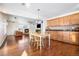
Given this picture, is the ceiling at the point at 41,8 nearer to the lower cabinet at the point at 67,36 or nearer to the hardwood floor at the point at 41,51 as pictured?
the lower cabinet at the point at 67,36

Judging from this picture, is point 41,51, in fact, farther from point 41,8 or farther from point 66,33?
point 41,8

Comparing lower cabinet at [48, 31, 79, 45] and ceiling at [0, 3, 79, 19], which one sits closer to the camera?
ceiling at [0, 3, 79, 19]

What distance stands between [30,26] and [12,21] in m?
2.99

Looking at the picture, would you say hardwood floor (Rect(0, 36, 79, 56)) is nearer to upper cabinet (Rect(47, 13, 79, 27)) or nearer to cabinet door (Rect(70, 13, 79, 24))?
cabinet door (Rect(70, 13, 79, 24))

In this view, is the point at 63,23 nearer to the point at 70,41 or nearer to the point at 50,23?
the point at 70,41

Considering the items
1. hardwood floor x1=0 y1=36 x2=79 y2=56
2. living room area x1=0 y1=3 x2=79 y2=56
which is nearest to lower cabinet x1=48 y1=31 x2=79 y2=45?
living room area x1=0 y1=3 x2=79 y2=56

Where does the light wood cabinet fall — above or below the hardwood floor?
above

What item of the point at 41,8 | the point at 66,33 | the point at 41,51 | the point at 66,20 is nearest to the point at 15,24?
the point at 41,8

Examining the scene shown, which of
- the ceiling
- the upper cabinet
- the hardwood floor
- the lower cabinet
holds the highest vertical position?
the ceiling

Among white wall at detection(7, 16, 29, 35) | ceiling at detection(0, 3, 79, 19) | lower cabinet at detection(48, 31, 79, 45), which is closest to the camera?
ceiling at detection(0, 3, 79, 19)

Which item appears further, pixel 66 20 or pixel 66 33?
pixel 66 20

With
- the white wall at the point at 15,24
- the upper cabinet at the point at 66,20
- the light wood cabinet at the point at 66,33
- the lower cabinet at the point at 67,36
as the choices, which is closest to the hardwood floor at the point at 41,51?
the lower cabinet at the point at 67,36

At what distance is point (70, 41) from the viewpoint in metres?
6.29

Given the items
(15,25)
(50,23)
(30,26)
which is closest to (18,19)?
(15,25)
